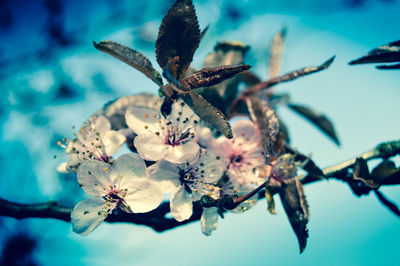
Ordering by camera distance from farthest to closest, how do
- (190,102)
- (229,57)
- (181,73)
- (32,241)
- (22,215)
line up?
(32,241)
(229,57)
(22,215)
(181,73)
(190,102)

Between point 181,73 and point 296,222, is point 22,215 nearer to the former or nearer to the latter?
point 181,73

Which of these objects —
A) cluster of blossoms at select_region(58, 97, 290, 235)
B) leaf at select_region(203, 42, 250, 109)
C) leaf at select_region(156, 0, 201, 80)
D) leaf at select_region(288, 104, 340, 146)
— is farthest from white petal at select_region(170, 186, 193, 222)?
leaf at select_region(288, 104, 340, 146)

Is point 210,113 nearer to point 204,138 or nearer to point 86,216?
point 204,138

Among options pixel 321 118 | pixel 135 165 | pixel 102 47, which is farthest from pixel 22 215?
pixel 321 118

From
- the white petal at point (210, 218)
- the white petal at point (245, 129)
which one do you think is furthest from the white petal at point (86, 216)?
the white petal at point (245, 129)

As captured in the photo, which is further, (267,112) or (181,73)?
(267,112)

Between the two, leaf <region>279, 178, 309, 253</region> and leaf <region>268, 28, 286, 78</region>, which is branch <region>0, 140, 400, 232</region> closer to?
leaf <region>279, 178, 309, 253</region>
